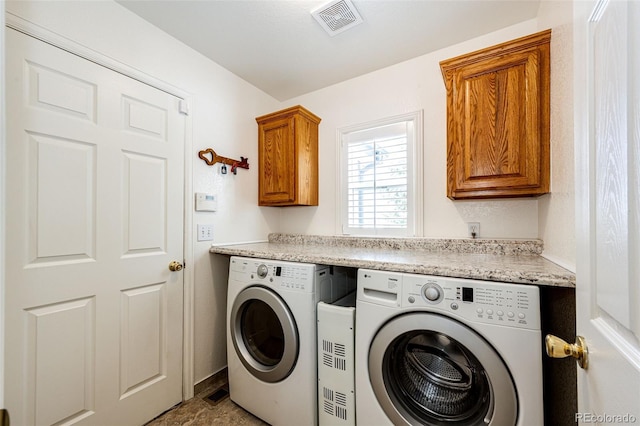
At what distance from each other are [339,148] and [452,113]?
3.23 ft

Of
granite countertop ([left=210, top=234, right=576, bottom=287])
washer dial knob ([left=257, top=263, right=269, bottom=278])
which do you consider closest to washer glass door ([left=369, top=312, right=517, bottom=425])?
granite countertop ([left=210, top=234, right=576, bottom=287])

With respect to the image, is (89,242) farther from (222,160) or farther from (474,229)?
(474,229)

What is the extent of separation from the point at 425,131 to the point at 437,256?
0.96 meters

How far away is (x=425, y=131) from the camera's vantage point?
6.20 feet

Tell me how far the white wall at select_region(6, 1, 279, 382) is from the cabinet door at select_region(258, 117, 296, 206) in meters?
0.09

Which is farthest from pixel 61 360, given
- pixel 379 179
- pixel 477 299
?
pixel 379 179

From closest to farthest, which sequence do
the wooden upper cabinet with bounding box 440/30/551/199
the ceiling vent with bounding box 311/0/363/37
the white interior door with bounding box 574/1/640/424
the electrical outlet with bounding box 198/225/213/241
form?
1. the white interior door with bounding box 574/1/640/424
2. the wooden upper cabinet with bounding box 440/30/551/199
3. the ceiling vent with bounding box 311/0/363/37
4. the electrical outlet with bounding box 198/225/213/241

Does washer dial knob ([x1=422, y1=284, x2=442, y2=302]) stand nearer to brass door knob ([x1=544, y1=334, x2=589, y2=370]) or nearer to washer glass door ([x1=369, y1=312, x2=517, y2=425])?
washer glass door ([x1=369, y1=312, x2=517, y2=425])

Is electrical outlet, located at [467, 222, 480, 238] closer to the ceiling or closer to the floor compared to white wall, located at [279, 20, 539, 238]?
closer to the floor

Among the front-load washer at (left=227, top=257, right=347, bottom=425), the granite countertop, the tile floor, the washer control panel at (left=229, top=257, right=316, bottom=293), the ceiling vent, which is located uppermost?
the ceiling vent

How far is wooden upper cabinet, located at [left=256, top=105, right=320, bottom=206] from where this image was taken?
214cm

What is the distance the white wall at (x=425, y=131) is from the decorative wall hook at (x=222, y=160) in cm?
67

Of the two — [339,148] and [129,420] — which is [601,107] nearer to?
[339,148]

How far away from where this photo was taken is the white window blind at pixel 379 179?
1.96 meters
